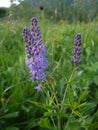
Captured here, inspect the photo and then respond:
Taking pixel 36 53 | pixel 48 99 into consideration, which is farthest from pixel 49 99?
pixel 36 53

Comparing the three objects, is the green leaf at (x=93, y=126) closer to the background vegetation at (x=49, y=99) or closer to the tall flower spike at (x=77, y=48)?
the background vegetation at (x=49, y=99)

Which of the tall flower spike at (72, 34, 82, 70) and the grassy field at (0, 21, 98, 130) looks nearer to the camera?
the tall flower spike at (72, 34, 82, 70)

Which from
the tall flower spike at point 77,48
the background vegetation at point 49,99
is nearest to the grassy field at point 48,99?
the background vegetation at point 49,99

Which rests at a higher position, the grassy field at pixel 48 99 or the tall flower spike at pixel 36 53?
the tall flower spike at pixel 36 53

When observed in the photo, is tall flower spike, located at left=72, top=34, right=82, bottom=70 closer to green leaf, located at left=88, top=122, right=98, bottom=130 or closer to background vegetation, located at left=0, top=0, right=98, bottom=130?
background vegetation, located at left=0, top=0, right=98, bottom=130

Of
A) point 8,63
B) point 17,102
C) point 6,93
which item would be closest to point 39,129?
point 17,102

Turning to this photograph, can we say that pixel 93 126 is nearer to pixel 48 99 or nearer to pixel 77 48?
pixel 48 99

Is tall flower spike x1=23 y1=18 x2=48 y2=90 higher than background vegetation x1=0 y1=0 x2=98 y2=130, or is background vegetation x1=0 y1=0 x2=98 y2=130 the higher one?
tall flower spike x1=23 y1=18 x2=48 y2=90

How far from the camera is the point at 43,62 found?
1730mm

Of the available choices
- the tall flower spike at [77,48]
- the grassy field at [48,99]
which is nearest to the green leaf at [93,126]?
the grassy field at [48,99]

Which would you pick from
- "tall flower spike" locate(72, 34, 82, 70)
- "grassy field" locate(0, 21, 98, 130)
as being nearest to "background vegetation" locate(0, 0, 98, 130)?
"grassy field" locate(0, 21, 98, 130)

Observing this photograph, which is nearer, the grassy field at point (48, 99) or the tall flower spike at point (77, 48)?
the tall flower spike at point (77, 48)

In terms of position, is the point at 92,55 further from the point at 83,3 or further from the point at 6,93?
the point at 83,3

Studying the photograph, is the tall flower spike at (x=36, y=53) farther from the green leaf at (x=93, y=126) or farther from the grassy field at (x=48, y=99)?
the green leaf at (x=93, y=126)
